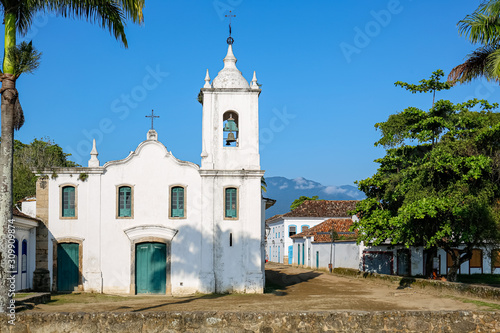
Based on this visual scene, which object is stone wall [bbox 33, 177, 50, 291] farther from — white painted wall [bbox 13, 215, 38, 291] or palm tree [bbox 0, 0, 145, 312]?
palm tree [bbox 0, 0, 145, 312]

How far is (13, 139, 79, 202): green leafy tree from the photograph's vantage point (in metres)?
39.8

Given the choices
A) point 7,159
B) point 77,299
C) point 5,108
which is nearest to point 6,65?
point 5,108

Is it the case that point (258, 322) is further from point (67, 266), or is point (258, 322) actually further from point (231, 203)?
point (67, 266)

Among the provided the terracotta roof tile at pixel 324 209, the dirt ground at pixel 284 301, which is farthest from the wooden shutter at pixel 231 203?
the terracotta roof tile at pixel 324 209

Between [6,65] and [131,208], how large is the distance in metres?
11.3

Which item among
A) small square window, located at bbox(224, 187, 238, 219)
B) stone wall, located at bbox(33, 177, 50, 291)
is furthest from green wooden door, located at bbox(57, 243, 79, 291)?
small square window, located at bbox(224, 187, 238, 219)

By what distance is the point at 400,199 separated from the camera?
25.4m

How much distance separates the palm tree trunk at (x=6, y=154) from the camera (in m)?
12.0

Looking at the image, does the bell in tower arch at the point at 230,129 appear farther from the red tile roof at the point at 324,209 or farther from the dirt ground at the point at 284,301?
the red tile roof at the point at 324,209

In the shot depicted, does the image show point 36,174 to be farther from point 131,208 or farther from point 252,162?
point 252,162

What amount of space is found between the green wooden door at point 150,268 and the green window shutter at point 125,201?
58.0 inches

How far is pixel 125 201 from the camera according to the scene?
23016mm

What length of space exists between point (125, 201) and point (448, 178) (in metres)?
13.3

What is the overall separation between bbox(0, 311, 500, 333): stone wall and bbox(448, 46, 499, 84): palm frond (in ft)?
26.8
